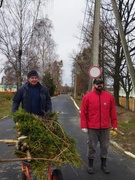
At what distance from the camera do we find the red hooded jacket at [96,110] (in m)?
6.21

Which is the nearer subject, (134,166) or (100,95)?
(100,95)

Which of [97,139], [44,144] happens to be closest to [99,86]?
[97,139]

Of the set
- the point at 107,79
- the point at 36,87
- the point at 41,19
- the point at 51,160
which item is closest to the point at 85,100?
the point at 36,87

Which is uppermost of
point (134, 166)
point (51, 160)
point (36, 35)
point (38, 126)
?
point (36, 35)

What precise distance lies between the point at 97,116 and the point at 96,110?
0.12m

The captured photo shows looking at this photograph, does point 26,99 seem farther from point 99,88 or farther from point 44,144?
point 99,88

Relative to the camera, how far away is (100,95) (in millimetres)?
6305

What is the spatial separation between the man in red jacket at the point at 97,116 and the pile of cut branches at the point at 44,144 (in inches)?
57.5

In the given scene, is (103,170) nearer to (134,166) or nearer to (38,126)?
(134,166)

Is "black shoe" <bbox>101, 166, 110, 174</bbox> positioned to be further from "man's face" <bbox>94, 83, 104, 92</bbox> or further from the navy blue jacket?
the navy blue jacket

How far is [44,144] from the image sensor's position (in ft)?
14.6

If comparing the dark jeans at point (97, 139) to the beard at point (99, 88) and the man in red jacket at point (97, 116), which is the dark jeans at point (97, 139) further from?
the beard at point (99, 88)

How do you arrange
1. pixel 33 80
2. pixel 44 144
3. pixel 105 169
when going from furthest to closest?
pixel 105 169
pixel 33 80
pixel 44 144

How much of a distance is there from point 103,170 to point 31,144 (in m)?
2.45
